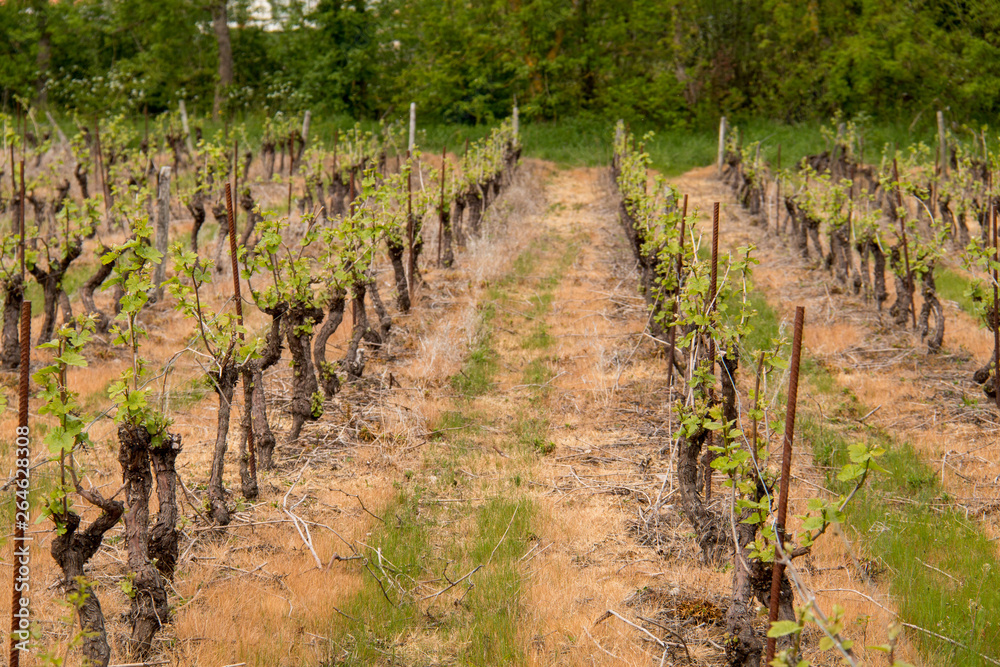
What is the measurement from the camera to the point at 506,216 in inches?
552

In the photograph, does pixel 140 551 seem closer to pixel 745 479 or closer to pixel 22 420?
pixel 22 420

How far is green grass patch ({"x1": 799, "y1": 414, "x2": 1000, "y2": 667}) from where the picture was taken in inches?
138

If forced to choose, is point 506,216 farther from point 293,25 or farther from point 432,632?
point 293,25

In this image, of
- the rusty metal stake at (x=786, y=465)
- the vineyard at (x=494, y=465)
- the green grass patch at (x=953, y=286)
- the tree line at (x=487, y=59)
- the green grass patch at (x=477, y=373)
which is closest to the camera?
the rusty metal stake at (x=786, y=465)

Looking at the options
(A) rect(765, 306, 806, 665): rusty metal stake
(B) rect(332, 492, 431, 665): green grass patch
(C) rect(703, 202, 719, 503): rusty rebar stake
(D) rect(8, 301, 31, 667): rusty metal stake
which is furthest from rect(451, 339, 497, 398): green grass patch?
(D) rect(8, 301, 31, 667): rusty metal stake

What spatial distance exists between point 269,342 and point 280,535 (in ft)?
4.24

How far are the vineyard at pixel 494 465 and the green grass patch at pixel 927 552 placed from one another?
0.6 inches

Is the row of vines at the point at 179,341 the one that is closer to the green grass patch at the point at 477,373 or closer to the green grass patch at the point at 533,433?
the green grass patch at the point at 477,373

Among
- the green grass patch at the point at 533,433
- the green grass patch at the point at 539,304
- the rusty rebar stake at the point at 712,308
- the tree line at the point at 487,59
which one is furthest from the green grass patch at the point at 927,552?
the tree line at the point at 487,59

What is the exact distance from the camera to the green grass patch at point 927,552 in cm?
350

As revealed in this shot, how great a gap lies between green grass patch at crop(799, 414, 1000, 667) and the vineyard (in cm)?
2

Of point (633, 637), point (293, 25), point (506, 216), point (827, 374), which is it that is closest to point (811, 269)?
point (827, 374)

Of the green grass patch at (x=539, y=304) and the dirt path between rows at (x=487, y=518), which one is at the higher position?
the green grass patch at (x=539, y=304)

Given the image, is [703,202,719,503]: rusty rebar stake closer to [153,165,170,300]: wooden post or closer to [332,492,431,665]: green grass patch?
[332,492,431,665]: green grass patch
